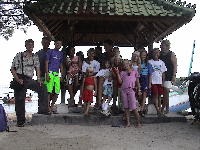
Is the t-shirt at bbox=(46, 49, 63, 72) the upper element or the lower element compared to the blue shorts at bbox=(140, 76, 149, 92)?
upper

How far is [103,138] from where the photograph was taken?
6281 mm

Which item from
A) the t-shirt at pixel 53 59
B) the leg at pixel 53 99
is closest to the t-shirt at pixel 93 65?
the t-shirt at pixel 53 59

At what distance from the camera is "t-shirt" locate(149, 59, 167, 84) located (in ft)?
26.8

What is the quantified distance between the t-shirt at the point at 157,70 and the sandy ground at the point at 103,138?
107cm

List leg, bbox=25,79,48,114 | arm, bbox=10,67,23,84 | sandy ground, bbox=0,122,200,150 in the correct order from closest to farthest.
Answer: sandy ground, bbox=0,122,200,150 → arm, bbox=10,67,23,84 → leg, bbox=25,79,48,114

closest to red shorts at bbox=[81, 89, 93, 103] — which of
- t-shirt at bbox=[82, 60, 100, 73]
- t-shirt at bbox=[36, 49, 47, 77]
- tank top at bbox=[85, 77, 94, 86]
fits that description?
tank top at bbox=[85, 77, 94, 86]

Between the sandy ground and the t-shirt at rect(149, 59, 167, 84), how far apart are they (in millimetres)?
1070

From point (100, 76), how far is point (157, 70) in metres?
1.39

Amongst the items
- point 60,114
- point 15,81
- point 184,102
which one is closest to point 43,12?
point 15,81

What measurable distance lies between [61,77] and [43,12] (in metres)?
1.79

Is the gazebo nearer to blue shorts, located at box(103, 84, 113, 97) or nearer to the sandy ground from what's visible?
blue shorts, located at box(103, 84, 113, 97)

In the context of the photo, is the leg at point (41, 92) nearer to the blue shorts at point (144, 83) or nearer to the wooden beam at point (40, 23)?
the wooden beam at point (40, 23)

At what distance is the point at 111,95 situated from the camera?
27.4 ft

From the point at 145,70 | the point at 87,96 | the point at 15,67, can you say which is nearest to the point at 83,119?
the point at 87,96
